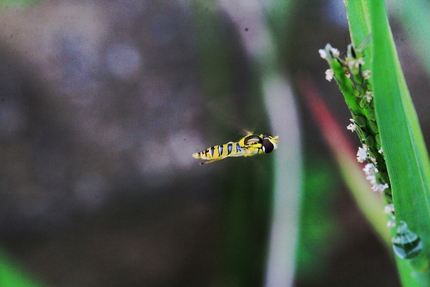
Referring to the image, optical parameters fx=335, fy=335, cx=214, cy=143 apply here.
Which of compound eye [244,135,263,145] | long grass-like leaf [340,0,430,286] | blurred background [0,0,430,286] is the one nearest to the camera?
long grass-like leaf [340,0,430,286]

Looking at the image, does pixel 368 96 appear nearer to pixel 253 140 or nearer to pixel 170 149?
pixel 253 140

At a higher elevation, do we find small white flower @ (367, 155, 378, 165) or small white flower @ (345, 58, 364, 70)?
small white flower @ (345, 58, 364, 70)

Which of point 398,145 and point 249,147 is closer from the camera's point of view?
point 398,145

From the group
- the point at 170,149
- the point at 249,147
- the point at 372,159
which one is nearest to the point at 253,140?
the point at 249,147

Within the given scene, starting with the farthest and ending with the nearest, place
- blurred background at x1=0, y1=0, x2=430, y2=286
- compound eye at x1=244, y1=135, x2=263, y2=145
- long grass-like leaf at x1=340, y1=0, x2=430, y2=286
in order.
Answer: blurred background at x1=0, y1=0, x2=430, y2=286
compound eye at x1=244, y1=135, x2=263, y2=145
long grass-like leaf at x1=340, y1=0, x2=430, y2=286

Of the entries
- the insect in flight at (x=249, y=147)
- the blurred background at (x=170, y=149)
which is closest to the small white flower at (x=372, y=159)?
the insect in flight at (x=249, y=147)

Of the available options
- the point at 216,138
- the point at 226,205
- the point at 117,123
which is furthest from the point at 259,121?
the point at 117,123

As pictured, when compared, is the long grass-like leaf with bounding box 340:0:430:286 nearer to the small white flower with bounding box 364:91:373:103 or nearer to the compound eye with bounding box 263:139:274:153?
the small white flower with bounding box 364:91:373:103

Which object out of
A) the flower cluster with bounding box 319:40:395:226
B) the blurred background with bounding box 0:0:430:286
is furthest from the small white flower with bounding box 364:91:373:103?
the blurred background with bounding box 0:0:430:286
